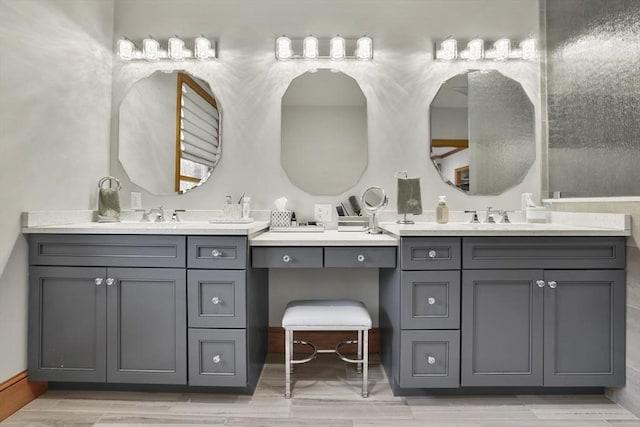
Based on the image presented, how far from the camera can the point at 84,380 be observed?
1799 mm

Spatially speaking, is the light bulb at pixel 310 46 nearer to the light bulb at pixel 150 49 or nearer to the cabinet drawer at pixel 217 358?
the light bulb at pixel 150 49

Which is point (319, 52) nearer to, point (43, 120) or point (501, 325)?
point (43, 120)

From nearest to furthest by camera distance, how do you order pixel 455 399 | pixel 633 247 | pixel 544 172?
pixel 633 247, pixel 455 399, pixel 544 172

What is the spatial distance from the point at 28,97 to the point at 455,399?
2464 millimetres

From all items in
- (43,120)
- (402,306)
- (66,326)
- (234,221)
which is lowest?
(66,326)

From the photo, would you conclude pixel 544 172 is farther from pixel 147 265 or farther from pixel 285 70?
pixel 147 265

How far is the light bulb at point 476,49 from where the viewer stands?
244 centimetres

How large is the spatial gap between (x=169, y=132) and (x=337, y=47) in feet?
3.91

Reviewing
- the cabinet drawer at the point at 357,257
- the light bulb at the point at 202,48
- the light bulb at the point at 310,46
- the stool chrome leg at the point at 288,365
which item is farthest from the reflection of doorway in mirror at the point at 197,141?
the stool chrome leg at the point at 288,365

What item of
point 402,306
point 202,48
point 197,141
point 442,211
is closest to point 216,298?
point 402,306

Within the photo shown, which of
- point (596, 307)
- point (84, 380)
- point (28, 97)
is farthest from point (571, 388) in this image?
point (28, 97)

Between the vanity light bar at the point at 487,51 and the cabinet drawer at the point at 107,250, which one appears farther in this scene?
the vanity light bar at the point at 487,51

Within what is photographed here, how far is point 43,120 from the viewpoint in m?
1.89

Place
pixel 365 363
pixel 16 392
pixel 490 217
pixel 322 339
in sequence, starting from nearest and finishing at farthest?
pixel 16 392 < pixel 365 363 < pixel 490 217 < pixel 322 339
